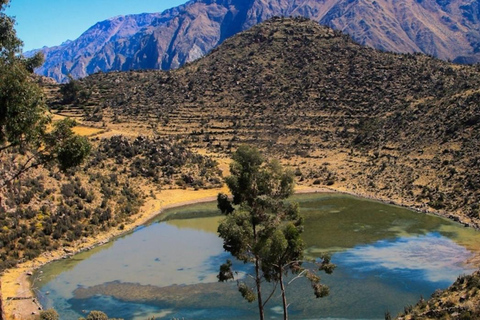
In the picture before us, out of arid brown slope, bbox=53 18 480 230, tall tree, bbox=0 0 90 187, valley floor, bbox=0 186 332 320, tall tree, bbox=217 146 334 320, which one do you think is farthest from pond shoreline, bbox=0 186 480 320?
tall tree, bbox=217 146 334 320

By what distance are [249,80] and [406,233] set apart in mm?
56446

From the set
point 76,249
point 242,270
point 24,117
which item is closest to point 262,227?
point 24,117

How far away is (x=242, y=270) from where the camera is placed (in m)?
29.5

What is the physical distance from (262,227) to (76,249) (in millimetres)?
23785

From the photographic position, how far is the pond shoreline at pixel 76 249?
2409 cm

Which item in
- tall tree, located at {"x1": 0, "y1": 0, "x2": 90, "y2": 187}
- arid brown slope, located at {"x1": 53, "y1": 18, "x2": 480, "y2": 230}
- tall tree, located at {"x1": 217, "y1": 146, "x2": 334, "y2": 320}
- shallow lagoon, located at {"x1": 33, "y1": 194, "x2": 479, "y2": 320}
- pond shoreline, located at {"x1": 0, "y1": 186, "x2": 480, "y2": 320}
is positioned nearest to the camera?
tall tree, located at {"x1": 0, "y1": 0, "x2": 90, "y2": 187}

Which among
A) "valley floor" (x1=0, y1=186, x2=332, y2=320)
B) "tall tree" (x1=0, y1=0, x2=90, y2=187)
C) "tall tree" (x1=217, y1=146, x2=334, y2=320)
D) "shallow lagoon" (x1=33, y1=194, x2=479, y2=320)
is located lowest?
"shallow lagoon" (x1=33, y1=194, x2=479, y2=320)

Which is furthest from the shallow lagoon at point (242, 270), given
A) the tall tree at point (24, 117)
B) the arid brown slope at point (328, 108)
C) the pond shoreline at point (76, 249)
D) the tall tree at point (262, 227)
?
the tall tree at point (24, 117)

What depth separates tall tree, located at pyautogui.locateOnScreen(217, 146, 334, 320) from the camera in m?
14.5

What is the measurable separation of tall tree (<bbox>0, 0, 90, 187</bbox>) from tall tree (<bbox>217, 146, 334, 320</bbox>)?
5357 millimetres

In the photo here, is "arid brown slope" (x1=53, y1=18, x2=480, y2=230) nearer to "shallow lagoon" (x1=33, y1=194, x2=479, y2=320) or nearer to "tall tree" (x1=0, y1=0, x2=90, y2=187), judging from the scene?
"shallow lagoon" (x1=33, y1=194, x2=479, y2=320)

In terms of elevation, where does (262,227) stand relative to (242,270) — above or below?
above

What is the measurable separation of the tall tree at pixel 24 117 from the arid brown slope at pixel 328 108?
1466 inches

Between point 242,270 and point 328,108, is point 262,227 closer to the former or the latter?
point 242,270
